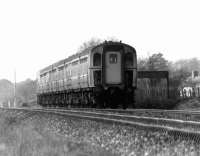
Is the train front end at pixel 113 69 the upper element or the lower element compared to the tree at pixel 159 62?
lower

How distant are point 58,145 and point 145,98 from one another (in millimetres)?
25376

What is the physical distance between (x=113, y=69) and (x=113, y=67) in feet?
0.34

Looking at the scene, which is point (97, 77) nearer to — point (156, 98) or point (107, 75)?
point (107, 75)

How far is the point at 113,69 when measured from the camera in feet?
79.6

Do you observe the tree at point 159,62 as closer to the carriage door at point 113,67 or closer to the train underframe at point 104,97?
the train underframe at point 104,97

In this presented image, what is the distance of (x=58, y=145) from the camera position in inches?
419

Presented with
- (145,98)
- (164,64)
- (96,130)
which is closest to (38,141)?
(96,130)

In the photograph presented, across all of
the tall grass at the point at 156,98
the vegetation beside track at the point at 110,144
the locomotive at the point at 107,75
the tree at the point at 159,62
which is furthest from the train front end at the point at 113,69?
the tree at the point at 159,62

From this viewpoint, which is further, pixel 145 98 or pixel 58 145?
Result: pixel 145 98

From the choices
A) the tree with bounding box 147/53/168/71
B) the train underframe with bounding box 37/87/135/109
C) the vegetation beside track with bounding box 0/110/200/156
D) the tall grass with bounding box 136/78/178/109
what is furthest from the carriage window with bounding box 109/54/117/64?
the tree with bounding box 147/53/168/71

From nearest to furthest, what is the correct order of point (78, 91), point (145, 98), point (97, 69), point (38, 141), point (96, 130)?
point (38, 141) < point (96, 130) < point (97, 69) < point (78, 91) < point (145, 98)

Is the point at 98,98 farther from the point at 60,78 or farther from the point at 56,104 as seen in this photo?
the point at 56,104

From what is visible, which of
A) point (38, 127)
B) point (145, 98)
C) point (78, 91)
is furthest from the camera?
point (145, 98)

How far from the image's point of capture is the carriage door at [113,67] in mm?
24266
